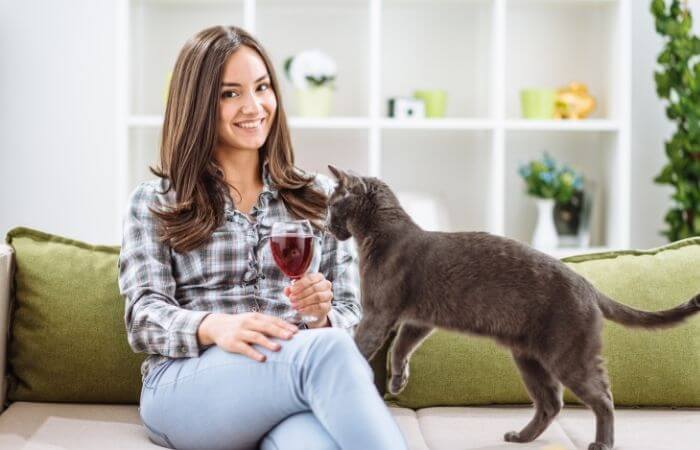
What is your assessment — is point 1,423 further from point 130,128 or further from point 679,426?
point 130,128

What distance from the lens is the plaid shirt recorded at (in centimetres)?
174

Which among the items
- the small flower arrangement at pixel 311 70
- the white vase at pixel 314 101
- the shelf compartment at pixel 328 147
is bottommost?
the shelf compartment at pixel 328 147

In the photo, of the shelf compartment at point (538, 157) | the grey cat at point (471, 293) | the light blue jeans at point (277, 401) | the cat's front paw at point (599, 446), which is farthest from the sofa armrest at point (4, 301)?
the shelf compartment at point (538, 157)

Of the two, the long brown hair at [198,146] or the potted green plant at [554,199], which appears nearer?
the long brown hair at [198,146]

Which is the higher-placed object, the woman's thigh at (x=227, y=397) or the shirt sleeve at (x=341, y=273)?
the shirt sleeve at (x=341, y=273)

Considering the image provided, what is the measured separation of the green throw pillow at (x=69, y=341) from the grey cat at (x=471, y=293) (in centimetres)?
88

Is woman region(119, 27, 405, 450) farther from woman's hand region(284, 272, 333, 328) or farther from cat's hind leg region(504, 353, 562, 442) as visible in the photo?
cat's hind leg region(504, 353, 562, 442)

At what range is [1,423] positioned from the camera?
1818mm

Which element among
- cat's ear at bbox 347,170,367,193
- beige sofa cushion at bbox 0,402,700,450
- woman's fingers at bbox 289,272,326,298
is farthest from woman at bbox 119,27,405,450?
cat's ear at bbox 347,170,367,193

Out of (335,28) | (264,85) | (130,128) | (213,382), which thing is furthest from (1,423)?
Result: (335,28)

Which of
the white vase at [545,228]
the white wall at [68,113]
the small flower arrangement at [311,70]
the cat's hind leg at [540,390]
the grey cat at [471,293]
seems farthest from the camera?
the white wall at [68,113]

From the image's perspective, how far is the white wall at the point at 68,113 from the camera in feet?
11.5

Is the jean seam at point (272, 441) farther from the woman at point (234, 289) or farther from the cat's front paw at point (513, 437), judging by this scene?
the cat's front paw at point (513, 437)

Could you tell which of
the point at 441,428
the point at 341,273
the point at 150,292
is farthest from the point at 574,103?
the point at 150,292
